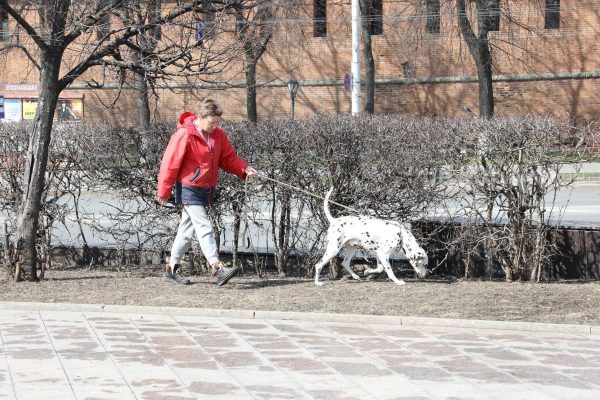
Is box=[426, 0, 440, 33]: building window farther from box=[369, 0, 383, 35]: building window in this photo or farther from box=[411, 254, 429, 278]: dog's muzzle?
box=[411, 254, 429, 278]: dog's muzzle

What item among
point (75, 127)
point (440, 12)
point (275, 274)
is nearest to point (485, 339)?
point (275, 274)

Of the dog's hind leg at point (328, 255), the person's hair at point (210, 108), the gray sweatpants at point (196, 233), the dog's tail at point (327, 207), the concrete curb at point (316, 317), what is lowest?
the concrete curb at point (316, 317)

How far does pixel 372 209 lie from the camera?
11586 mm

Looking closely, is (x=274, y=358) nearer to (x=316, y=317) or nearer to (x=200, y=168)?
(x=316, y=317)

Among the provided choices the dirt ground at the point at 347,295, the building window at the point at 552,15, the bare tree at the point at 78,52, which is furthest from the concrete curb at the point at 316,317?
the building window at the point at 552,15

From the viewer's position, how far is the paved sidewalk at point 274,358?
7.06 m

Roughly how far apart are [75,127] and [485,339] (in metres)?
6.27

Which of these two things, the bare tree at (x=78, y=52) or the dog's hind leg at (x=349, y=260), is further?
the dog's hind leg at (x=349, y=260)

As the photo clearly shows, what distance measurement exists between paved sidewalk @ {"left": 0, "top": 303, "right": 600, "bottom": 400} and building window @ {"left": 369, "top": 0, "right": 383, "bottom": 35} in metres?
35.5

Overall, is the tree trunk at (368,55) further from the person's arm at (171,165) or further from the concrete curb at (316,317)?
the concrete curb at (316,317)

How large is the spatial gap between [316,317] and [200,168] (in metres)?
2.28

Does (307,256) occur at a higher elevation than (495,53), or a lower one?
lower

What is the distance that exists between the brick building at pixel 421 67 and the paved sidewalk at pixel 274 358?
33.5 metres

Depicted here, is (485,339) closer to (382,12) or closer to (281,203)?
(281,203)
